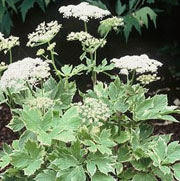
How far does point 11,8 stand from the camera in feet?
15.4

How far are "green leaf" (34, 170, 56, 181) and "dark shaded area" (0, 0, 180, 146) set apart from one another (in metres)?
2.41

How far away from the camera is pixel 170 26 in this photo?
17.8 feet

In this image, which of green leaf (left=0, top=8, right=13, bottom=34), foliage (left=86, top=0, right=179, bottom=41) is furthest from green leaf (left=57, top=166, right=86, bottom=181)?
green leaf (left=0, top=8, right=13, bottom=34)

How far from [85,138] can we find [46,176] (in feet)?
0.68

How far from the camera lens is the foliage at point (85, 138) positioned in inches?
79.2

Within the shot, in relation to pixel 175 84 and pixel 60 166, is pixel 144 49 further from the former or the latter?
pixel 60 166

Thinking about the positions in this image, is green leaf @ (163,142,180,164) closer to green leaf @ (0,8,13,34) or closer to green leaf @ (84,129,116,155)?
green leaf @ (84,129,116,155)

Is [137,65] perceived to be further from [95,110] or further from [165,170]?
[165,170]

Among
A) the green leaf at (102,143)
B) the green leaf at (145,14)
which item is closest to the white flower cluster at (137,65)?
the green leaf at (102,143)

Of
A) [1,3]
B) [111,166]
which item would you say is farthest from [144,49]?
[111,166]

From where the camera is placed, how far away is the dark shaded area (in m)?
4.87

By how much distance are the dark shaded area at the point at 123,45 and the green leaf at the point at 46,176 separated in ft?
7.91

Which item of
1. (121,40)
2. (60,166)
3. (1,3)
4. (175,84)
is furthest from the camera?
(121,40)

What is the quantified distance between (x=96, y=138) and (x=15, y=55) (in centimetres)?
320
